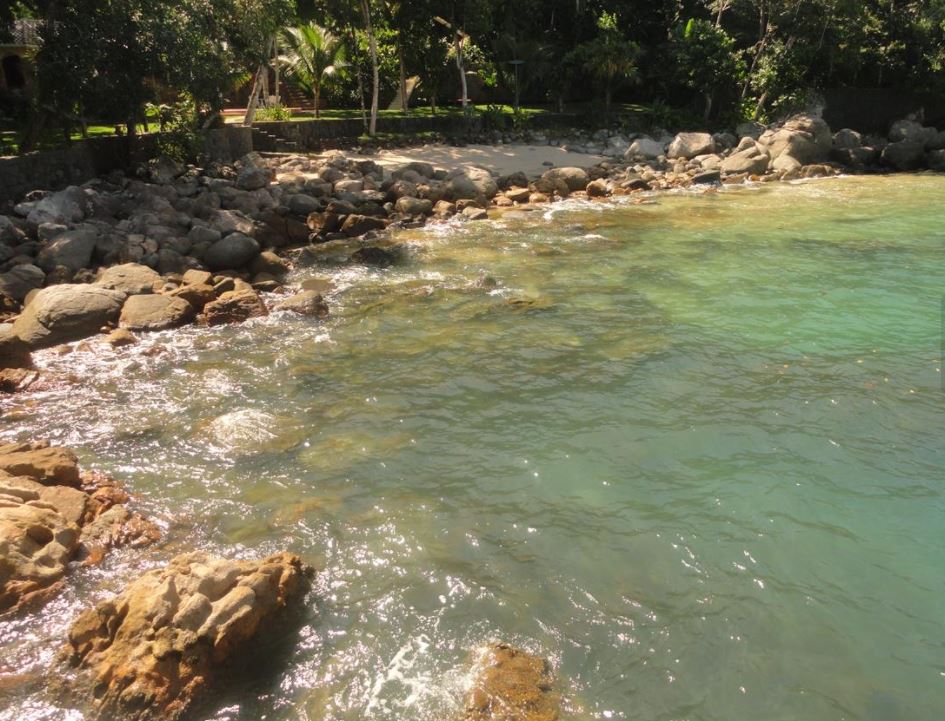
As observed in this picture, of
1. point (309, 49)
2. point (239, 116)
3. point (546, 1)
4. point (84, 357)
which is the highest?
point (546, 1)

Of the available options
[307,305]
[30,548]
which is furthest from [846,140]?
[30,548]

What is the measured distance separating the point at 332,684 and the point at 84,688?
158 centimetres

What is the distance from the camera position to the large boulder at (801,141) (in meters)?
29.1

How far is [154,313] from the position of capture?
39.4ft

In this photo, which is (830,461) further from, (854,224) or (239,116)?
(239,116)

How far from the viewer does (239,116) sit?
102 ft

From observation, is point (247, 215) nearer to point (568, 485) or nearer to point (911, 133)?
point (568, 485)

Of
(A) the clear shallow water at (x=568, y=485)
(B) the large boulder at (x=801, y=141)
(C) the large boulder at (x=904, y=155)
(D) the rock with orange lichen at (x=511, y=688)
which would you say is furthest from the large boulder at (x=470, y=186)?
(D) the rock with orange lichen at (x=511, y=688)

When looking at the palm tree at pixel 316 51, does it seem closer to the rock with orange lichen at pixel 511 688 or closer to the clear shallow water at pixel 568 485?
the clear shallow water at pixel 568 485

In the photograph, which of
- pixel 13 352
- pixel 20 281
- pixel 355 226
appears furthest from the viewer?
pixel 355 226

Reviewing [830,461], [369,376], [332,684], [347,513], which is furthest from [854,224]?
[332,684]

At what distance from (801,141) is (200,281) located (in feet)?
81.1

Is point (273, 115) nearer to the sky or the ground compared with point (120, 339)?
nearer to the sky

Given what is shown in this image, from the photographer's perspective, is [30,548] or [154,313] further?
[154,313]
